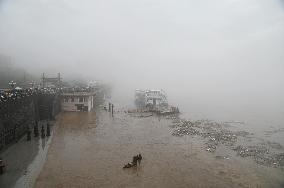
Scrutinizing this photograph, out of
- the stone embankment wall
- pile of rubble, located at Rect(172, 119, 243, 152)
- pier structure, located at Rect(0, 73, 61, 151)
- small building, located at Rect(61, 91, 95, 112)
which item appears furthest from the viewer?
small building, located at Rect(61, 91, 95, 112)

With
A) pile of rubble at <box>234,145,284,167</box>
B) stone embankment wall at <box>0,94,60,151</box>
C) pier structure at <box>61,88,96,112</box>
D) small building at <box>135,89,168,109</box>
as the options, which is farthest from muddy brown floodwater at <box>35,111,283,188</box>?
small building at <box>135,89,168,109</box>

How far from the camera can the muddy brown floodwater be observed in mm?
30734

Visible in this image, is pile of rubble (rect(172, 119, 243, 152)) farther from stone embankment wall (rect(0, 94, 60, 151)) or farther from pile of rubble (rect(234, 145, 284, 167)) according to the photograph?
stone embankment wall (rect(0, 94, 60, 151))

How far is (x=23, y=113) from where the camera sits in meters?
48.4

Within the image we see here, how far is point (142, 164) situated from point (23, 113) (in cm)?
2259

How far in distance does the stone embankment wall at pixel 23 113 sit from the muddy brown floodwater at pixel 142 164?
16.7ft

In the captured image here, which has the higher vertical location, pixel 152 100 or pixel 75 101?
pixel 152 100

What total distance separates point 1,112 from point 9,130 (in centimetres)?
340

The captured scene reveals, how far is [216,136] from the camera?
170 ft

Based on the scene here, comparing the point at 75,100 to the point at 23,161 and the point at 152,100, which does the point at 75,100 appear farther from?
the point at 23,161

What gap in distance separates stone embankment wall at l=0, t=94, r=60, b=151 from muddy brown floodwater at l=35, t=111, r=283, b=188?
5.08 meters

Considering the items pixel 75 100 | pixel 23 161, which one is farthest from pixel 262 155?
pixel 75 100

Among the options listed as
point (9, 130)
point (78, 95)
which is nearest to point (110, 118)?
point (78, 95)

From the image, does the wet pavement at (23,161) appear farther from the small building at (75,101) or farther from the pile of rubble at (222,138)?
the small building at (75,101)
